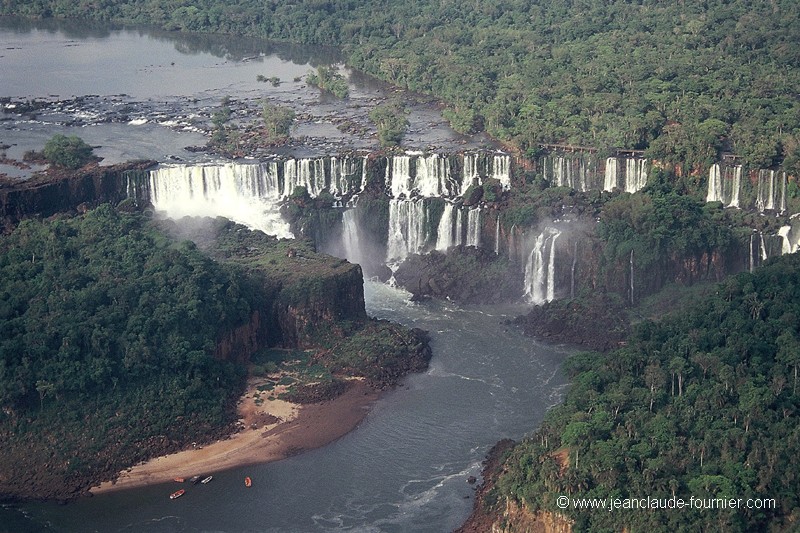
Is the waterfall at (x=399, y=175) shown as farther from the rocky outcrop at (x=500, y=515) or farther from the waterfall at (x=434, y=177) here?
the rocky outcrop at (x=500, y=515)

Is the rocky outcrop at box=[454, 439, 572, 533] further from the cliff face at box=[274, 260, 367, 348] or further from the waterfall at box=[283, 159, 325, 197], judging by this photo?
the waterfall at box=[283, 159, 325, 197]

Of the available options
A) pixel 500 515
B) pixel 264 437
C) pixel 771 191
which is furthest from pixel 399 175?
pixel 500 515

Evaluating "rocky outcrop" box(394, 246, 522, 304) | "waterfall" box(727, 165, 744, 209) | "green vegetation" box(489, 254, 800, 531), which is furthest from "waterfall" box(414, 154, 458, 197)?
"green vegetation" box(489, 254, 800, 531)

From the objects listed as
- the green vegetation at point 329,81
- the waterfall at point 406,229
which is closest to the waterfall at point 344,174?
the waterfall at point 406,229

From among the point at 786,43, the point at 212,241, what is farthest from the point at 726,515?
the point at 786,43

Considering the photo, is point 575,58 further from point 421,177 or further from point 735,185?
point 735,185

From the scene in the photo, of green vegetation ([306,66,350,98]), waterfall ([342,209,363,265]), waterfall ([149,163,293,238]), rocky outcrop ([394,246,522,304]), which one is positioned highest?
green vegetation ([306,66,350,98])
